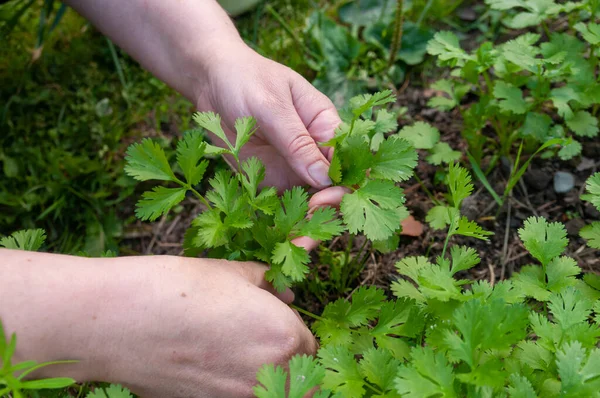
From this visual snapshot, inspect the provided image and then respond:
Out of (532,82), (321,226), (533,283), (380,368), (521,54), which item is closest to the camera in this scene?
(380,368)

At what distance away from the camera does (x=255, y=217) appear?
1.51m

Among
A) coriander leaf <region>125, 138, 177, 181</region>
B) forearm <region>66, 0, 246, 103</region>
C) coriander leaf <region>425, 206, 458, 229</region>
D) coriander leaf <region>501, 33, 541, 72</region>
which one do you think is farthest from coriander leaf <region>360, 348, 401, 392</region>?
coriander leaf <region>501, 33, 541, 72</region>

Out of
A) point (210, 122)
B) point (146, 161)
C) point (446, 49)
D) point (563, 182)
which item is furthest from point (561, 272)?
point (146, 161)

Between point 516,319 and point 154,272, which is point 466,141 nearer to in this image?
point 516,319

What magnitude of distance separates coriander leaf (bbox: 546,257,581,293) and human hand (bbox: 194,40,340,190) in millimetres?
671

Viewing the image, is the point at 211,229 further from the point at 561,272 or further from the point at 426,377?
the point at 561,272

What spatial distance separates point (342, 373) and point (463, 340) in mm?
295

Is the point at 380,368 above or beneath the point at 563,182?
above

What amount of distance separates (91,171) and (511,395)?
6.05ft

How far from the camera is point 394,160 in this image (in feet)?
4.84

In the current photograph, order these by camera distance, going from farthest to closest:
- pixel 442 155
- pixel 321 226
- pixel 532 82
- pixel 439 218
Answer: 1. pixel 532 82
2. pixel 442 155
3. pixel 439 218
4. pixel 321 226

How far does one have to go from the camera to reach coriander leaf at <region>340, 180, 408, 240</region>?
1379 millimetres

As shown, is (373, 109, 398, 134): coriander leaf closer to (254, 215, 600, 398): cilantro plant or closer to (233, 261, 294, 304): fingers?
(254, 215, 600, 398): cilantro plant

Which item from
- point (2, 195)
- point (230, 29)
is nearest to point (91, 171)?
point (2, 195)
